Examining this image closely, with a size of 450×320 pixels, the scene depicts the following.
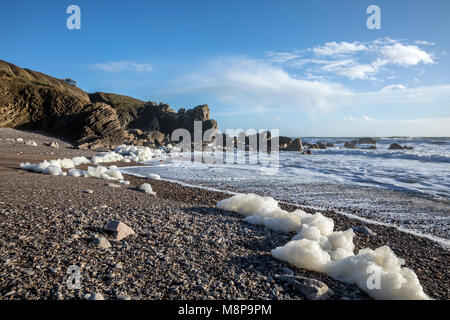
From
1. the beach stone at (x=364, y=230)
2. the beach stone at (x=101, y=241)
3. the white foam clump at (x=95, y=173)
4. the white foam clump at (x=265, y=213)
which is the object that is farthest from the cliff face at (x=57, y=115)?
the beach stone at (x=364, y=230)

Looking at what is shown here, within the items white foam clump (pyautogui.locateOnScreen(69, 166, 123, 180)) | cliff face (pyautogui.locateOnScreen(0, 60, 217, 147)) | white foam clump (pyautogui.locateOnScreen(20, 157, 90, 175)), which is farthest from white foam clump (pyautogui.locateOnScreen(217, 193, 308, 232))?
cliff face (pyautogui.locateOnScreen(0, 60, 217, 147))

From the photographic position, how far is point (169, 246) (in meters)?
3.27

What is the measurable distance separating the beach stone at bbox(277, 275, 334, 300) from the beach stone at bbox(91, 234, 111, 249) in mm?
2081

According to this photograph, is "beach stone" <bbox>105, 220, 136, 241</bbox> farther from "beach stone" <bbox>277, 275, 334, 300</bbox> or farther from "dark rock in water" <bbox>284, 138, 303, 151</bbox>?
"dark rock in water" <bbox>284, 138, 303, 151</bbox>

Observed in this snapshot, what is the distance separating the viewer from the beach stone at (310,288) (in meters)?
2.49

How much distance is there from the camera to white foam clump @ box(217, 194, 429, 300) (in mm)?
2639

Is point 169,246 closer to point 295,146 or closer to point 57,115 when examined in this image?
point 57,115

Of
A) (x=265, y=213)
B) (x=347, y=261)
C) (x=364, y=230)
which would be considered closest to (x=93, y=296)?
(x=347, y=261)

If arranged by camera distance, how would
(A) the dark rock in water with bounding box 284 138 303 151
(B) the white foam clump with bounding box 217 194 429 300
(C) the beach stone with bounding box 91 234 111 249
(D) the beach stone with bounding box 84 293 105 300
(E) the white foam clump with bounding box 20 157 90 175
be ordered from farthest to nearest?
1. (A) the dark rock in water with bounding box 284 138 303 151
2. (E) the white foam clump with bounding box 20 157 90 175
3. (C) the beach stone with bounding box 91 234 111 249
4. (B) the white foam clump with bounding box 217 194 429 300
5. (D) the beach stone with bounding box 84 293 105 300

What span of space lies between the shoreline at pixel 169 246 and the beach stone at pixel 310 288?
0.25 feet

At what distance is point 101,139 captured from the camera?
24219 mm
